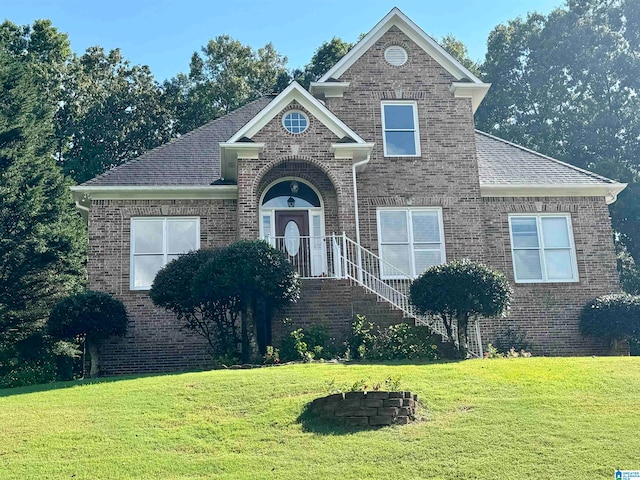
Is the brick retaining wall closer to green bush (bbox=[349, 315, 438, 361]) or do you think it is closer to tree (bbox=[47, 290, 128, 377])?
green bush (bbox=[349, 315, 438, 361])

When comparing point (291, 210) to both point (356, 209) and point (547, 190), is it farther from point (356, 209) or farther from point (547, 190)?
point (547, 190)

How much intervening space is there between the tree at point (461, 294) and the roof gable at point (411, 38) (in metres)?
7.65

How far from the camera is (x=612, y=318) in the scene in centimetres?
2106

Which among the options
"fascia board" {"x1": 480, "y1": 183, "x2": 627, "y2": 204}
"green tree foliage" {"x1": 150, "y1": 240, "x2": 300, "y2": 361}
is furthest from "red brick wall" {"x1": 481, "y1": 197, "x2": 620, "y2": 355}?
"green tree foliage" {"x1": 150, "y1": 240, "x2": 300, "y2": 361}

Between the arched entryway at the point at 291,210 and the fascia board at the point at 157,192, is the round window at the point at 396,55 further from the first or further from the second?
the fascia board at the point at 157,192

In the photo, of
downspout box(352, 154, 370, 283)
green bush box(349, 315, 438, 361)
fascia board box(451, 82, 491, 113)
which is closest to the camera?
green bush box(349, 315, 438, 361)

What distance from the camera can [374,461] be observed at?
33.9 ft

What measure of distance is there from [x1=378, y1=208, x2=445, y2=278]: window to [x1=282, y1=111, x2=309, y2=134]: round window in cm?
324

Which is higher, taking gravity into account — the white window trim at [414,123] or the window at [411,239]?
the white window trim at [414,123]

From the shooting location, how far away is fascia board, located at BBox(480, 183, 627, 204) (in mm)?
22250

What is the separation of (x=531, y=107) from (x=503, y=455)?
34635 mm

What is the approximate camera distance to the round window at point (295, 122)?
20.7m

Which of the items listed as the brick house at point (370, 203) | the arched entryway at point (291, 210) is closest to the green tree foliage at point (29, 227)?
the brick house at point (370, 203)

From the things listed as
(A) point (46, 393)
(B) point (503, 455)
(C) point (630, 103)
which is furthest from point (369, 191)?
(C) point (630, 103)
